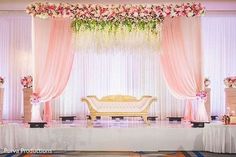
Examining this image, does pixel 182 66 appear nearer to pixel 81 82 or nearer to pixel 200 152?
pixel 200 152

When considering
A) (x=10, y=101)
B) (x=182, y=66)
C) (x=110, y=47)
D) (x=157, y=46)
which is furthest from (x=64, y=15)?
(x=10, y=101)

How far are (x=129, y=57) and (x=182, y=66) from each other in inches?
120

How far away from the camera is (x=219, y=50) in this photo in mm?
12578

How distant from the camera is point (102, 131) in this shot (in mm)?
9000

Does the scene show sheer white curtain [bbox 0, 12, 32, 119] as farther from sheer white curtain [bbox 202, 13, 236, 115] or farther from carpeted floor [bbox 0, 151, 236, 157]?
sheer white curtain [bbox 202, 13, 236, 115]

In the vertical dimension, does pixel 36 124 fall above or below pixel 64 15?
below

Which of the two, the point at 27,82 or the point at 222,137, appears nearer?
the point at 222,137

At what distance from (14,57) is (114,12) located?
160 inches

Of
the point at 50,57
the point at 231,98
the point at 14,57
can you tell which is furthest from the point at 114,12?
the point at 14,57

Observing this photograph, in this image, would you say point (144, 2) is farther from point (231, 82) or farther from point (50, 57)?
point (231, 82)

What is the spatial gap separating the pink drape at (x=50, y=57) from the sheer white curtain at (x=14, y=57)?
286 centimetres

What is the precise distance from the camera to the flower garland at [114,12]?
31.7 ft

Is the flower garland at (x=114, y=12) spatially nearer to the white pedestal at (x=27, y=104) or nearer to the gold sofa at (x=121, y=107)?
the gold sofa at (x=121, y=107)

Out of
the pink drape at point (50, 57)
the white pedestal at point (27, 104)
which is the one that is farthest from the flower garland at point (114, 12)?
the white pedestal at point (27, 104)
